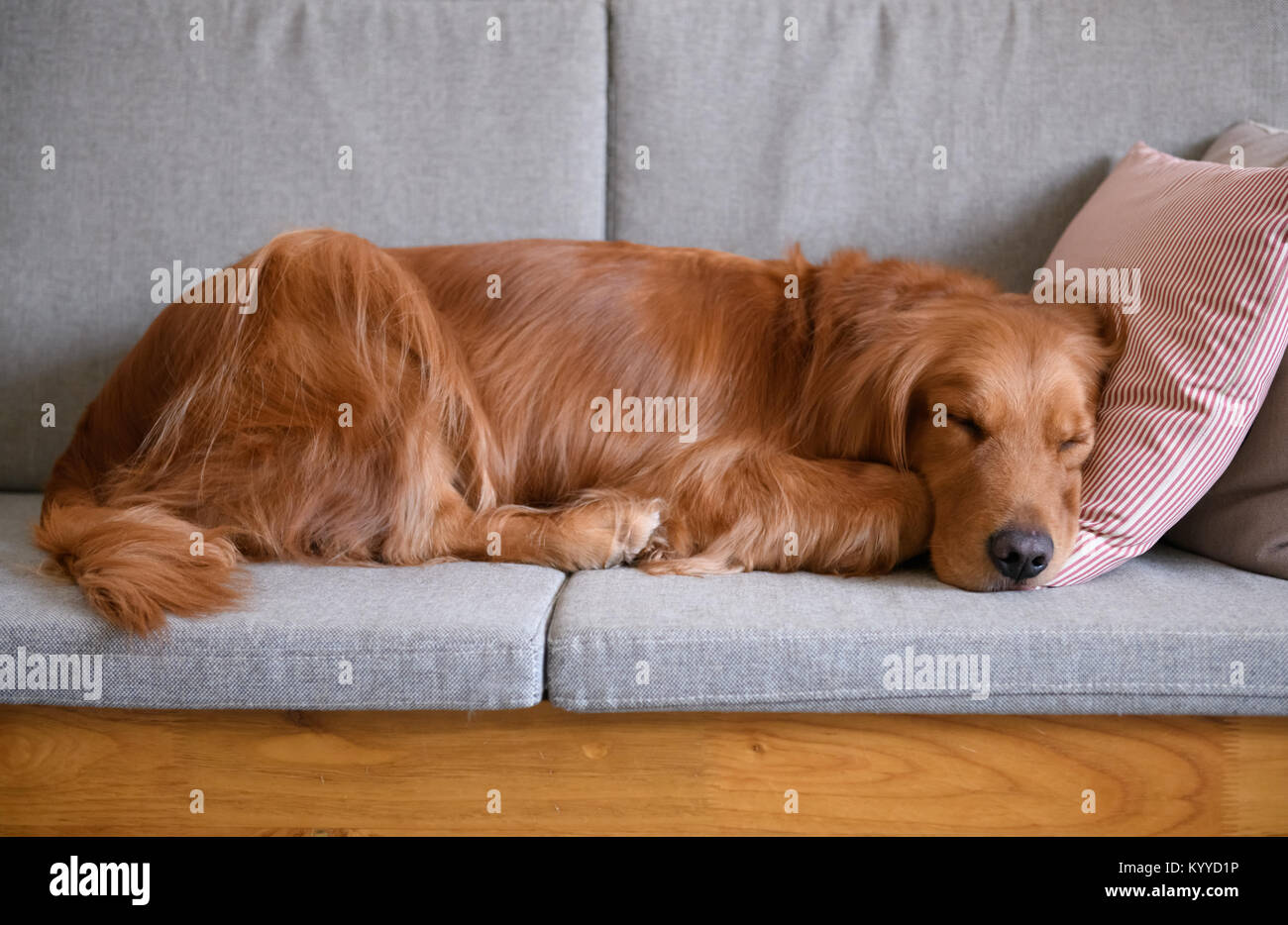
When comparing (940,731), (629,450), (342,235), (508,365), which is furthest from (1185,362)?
(342,235)

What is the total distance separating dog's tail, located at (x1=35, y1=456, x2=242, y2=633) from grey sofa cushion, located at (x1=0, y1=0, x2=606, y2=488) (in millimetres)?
768

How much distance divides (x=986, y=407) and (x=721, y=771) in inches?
27.9

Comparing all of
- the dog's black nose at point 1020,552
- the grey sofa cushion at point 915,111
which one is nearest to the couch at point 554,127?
the grey sofa cushion at point 915,111

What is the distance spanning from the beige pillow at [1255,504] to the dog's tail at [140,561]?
5.09ft

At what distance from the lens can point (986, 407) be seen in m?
1.59

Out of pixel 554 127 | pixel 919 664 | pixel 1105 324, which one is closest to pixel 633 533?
pixel 919 664

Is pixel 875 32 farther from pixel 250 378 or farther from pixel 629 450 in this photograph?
pixel 250 378

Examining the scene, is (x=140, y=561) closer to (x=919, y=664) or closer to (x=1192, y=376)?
(x=919, y=664)

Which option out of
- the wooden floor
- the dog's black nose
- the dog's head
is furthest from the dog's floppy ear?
the wooden floor

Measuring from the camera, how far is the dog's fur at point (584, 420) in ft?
5.30

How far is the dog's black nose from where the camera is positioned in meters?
1.46

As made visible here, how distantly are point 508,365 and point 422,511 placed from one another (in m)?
0.32

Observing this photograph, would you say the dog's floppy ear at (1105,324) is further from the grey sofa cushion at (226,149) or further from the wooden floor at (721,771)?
the grey sofa cushion at (226,149)

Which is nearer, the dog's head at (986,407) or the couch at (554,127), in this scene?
the dog's head at (986,407)
